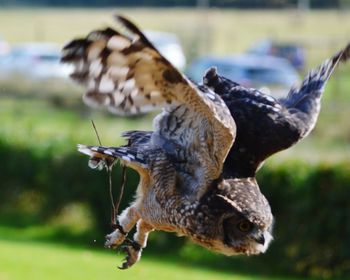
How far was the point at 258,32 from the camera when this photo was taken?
125 feet

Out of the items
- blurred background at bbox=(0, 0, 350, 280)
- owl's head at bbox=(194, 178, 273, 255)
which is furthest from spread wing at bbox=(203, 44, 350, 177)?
blurred background at bbox=(0, 0, 350, 280)

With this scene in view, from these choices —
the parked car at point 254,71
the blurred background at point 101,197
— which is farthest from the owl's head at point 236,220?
the parked car at point 254,71

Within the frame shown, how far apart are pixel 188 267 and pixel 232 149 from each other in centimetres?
1293

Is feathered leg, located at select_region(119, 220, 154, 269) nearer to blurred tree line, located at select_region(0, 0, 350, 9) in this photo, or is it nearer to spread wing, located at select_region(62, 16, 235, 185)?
spread wing, located at select_region(62, 16, 235, 185)

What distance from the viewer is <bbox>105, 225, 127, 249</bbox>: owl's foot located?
14.5 ft

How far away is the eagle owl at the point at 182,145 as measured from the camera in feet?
12.6

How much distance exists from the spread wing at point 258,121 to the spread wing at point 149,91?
0.22 metres

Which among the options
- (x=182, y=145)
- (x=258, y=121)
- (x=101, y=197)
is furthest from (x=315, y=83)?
(x=101, y=197)

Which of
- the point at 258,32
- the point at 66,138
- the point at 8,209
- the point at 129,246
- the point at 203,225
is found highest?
the point at 203,225

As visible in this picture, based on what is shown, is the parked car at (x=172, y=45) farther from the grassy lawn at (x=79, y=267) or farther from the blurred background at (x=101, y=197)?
the grassy lawn at (x=79, y=267)

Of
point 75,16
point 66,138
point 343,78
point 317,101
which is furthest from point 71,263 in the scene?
point 75,16

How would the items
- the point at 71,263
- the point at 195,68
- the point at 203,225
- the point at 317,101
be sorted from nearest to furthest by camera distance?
the point at 203,225, the point at 317,101, the point at 71,263, the point at 195,68

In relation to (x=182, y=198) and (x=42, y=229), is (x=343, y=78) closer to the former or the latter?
(x=42, y=229)

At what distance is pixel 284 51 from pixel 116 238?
103 ft
